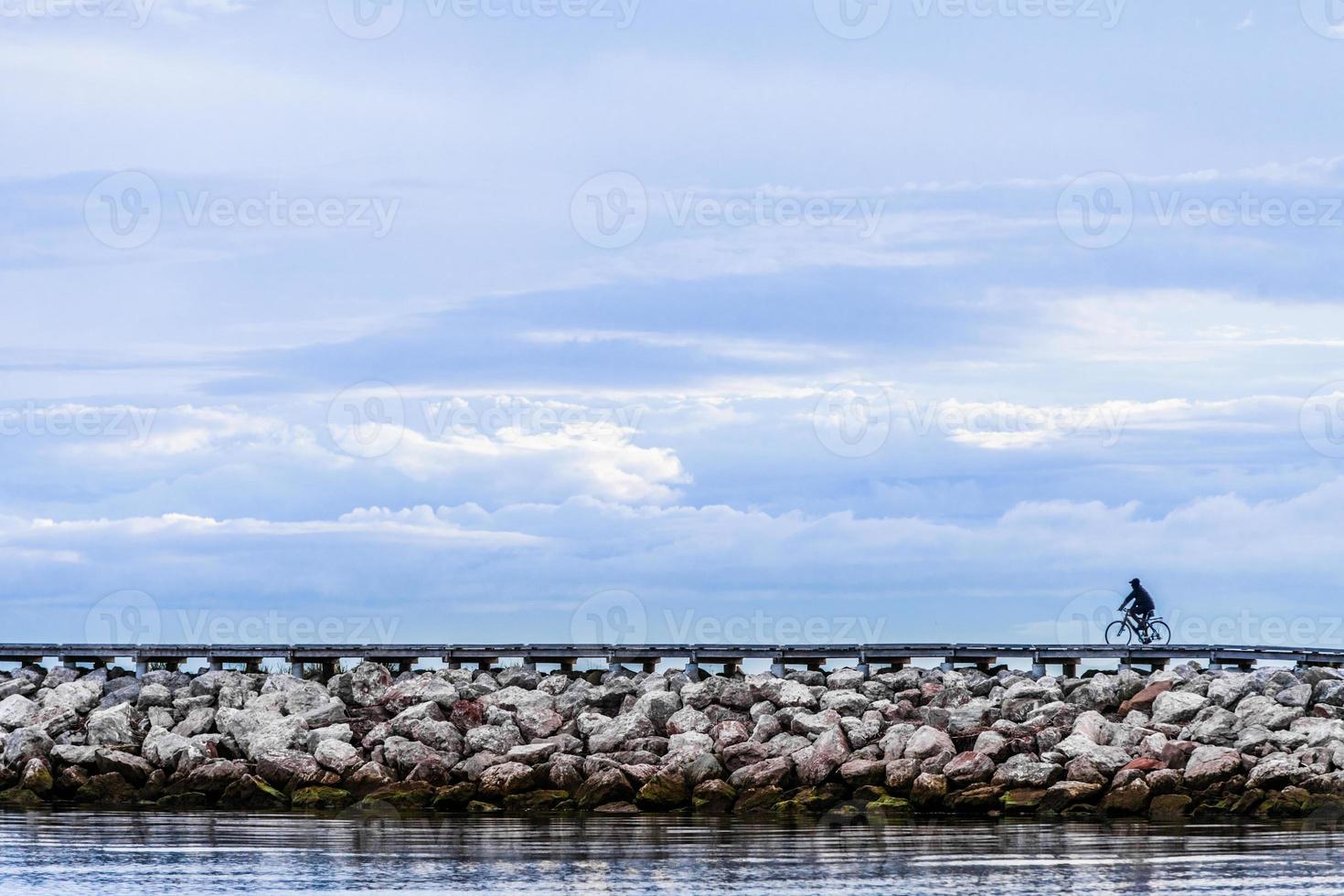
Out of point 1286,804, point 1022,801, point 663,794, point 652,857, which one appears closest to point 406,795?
point 663,794

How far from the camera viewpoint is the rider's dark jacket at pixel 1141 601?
4025cm

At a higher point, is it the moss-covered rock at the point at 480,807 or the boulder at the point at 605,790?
the boulder at the point at 605,790

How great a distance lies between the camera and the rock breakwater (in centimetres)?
2858

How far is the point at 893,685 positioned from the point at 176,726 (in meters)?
13.6

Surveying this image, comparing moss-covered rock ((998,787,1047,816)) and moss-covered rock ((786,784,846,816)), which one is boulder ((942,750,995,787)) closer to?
moss-covered rock ((998,787,1047,816))

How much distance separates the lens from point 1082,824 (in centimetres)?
2631

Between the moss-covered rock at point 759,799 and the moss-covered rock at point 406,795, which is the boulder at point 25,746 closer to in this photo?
the moss-covered rock at point 406,795

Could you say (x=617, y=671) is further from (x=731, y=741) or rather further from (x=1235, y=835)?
(x=1235, y=835)

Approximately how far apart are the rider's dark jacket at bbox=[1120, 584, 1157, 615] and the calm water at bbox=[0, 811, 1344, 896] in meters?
14.3

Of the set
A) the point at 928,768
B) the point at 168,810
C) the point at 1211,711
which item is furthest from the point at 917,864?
the point at 168,810

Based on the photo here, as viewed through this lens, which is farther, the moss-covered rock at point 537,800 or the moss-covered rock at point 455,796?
the moss-covered rock at point 455,796

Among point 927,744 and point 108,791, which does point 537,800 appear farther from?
point 108,791

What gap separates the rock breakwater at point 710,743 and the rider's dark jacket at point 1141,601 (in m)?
3.49

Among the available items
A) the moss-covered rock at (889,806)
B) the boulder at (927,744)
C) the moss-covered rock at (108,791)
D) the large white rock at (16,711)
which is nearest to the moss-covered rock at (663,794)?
the moss-covered rock at (889,806)
